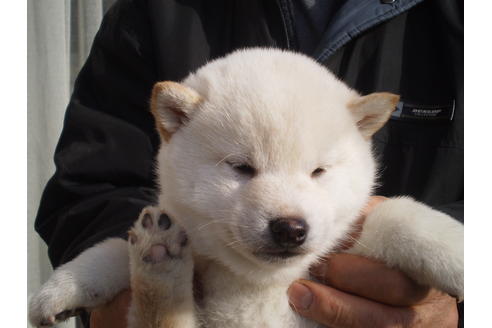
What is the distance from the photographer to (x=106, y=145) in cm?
264

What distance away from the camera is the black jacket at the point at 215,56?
2.48m

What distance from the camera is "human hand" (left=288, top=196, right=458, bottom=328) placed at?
1674 millimetres

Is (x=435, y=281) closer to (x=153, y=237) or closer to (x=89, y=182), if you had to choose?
(x=153, y=237)

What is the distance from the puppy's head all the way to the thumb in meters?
0.11

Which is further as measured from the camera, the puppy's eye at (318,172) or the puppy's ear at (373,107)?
the puppy's ear at (373,107)

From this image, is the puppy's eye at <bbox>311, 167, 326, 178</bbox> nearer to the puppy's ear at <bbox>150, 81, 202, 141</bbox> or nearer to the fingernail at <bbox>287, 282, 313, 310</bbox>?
the fingernail at <bbox>287, 282, 313, 310</bbox>

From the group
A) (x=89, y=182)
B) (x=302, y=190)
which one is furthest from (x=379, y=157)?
(x=89, y=182)

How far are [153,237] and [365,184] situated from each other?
90 cm

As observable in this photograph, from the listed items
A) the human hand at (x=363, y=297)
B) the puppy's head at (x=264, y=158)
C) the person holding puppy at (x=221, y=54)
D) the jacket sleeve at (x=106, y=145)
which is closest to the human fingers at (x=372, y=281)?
the human hand at (x=363, y=297)

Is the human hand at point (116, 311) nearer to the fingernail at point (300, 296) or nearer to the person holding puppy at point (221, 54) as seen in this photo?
the person holding puppy at point (221, 54)

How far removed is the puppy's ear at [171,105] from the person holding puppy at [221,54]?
74 cm

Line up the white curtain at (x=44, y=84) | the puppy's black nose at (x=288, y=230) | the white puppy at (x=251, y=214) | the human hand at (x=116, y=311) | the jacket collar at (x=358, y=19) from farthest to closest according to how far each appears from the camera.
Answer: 1. the white curtain at (x=44, y=84)
2. the jacket collar at (x=358, y=19)
3. the human hand at (x=116, y=311)
4. the white puppy at (x=251, y=214)
5. the puppy's black nose at (x=288, y=230)

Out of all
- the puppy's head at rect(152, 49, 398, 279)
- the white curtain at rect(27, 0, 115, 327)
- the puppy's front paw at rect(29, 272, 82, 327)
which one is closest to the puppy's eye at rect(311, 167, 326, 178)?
the puppy's head at rect(152, 49, 398, 279)

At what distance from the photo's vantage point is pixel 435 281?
1.59 metres
